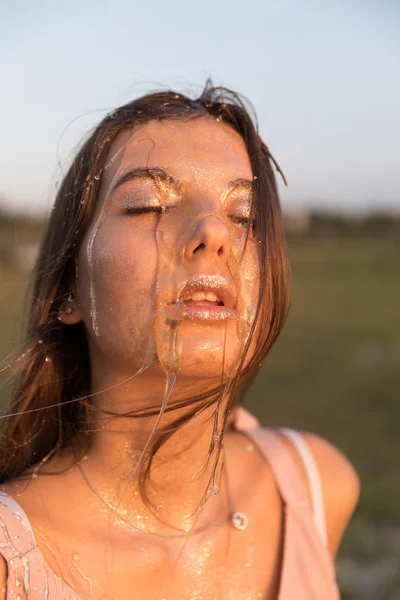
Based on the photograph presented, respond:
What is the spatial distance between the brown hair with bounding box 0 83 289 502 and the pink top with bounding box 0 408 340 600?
39 centimetres

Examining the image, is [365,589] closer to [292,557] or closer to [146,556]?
[292,557]

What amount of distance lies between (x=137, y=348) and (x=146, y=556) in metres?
0.67

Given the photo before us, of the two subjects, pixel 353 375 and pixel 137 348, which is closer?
pixel 137 348

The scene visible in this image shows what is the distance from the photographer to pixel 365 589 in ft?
12.7

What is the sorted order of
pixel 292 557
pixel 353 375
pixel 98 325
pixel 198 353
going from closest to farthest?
1. pixel 198 353
2. pixel 98 325
3. pixel 292 557
4. pixel 353 375

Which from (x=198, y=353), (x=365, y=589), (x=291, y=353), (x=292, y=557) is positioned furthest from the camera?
(x=291, y=353)

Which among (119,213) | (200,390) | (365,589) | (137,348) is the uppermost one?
(119,213)

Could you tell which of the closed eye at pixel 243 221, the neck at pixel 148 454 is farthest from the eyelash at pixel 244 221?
the neck at pixel 148 454

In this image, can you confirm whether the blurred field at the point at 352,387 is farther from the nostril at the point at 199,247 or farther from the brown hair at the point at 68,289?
the nostril at the point at 199,247

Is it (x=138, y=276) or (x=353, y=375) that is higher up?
(x=138, y=276)

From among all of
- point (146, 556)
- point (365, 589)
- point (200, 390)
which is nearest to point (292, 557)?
point (146, 556)

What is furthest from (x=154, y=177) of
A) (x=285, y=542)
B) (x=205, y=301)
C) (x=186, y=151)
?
(x=285, y=542)

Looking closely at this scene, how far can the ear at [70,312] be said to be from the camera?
221 centimetres

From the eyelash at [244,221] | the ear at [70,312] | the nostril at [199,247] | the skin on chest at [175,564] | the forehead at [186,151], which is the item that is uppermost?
the forehead at [186,151]
